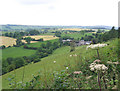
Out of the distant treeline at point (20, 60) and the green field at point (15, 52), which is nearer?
the distant treeline at point (20, 60)

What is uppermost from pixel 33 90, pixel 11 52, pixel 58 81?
pixel 58 81

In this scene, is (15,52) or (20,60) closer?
(20,60)

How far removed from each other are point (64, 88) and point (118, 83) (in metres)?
1.38

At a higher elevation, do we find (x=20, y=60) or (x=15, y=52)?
(x=15, y=52)

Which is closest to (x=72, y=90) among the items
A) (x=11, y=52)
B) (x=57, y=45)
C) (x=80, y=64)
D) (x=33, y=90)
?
(x=33, y=90)

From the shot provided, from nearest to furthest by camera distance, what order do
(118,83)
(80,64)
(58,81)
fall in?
(118,83)
(58,81)
(80,64)

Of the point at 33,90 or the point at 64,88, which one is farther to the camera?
the point at 33,90

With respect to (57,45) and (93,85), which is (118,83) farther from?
(57,45)

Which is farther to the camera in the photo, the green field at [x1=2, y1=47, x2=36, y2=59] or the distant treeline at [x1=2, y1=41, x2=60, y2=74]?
the green field at [x1=2, y1=47, x2=36, y2=59]

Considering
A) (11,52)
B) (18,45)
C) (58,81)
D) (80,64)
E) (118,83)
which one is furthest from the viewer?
(18,45)

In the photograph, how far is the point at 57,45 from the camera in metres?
65.1

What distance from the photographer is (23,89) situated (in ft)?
10.7

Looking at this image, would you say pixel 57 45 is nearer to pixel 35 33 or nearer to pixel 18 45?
pixel 18 45

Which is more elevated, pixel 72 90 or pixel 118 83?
pixel 118 83
